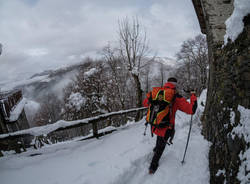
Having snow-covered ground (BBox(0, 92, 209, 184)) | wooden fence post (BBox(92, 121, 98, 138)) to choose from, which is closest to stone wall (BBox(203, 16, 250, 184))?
snow-covered ground (BBox(0, 92, 209, 184))

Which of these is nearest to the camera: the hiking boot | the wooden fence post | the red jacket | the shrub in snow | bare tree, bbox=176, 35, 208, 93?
the red jacket

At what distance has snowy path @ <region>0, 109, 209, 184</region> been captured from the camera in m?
2.52

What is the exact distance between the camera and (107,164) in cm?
290

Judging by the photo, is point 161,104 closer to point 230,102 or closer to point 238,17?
point 230,102

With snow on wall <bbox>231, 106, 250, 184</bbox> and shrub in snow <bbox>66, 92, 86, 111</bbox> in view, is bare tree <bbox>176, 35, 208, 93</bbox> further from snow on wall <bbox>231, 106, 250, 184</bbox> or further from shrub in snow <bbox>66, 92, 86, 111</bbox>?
snow on wall <bbox>231, 106, 250, 184</bbox>

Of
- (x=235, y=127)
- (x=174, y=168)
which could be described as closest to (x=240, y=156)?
(x=235, y=127)

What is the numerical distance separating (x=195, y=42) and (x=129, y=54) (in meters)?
20.4

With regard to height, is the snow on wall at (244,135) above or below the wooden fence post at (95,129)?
above

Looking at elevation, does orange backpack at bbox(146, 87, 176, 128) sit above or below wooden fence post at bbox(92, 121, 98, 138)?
above

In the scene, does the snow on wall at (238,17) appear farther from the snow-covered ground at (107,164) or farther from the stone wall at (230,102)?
the snow-covered ground at (107,164)

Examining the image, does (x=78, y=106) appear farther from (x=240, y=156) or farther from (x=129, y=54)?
(x=240, y=156)

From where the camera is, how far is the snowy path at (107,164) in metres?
2.52

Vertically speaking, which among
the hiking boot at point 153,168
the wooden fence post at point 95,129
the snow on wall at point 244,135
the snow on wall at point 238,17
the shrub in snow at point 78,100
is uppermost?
the snow on wall at point 238,17

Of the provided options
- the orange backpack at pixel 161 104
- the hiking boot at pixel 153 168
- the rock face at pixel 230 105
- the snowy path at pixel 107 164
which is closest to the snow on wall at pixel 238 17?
the rock face at pixel 230 105
